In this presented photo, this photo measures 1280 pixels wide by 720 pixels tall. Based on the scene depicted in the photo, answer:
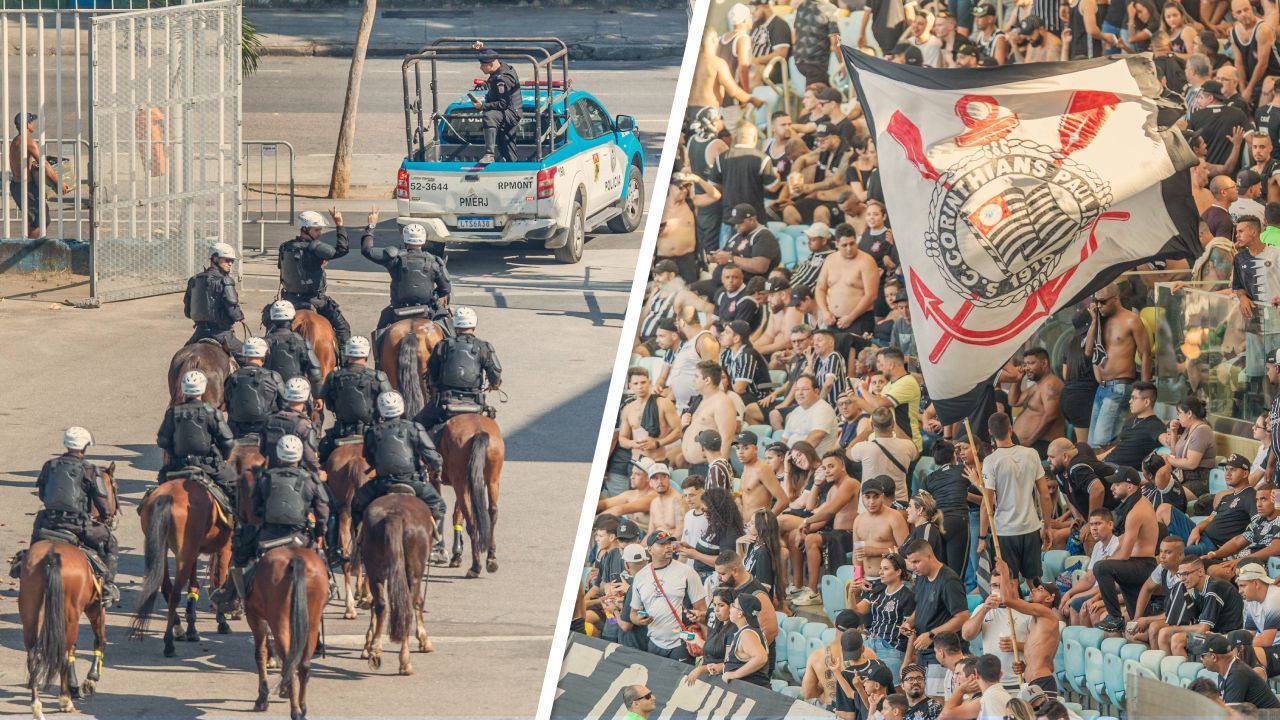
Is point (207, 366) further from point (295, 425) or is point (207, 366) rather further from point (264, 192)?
point (264, 192)

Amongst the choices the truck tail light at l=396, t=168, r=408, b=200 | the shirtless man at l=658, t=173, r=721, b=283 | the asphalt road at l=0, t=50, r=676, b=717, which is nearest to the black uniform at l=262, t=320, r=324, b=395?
the asphalt road at l=0, t=50, r=676, b=717

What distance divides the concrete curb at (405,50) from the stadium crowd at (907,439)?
19.9m

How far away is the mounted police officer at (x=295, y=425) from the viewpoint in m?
11.7

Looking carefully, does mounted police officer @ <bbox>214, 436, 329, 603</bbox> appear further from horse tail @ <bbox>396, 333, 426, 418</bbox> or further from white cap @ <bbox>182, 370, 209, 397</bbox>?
horse tail @ <bbox>396, 333, 426, 418</bbox>

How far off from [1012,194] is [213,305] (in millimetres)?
7308

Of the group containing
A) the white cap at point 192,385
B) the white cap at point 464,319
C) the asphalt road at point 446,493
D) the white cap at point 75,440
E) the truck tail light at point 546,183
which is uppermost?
the truck tail light at point 546,183

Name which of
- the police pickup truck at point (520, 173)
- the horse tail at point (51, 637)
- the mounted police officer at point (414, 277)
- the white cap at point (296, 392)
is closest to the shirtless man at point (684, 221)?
the white cap at point (296, 392)

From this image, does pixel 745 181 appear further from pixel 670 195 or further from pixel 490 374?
pixel 490 374

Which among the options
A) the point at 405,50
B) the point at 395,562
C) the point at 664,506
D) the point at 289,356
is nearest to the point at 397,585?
the point at 395,562

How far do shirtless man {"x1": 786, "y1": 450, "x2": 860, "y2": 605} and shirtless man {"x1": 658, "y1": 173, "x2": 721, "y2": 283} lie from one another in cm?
171

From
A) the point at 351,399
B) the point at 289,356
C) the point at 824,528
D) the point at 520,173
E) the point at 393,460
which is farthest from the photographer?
the point at 520,173

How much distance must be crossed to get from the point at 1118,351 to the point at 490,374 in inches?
203

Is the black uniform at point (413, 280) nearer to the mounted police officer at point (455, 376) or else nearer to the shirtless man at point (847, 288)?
the mounted police officer at point (455, 376)

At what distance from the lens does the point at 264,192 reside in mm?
23906
